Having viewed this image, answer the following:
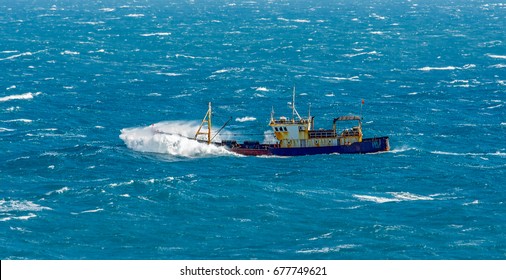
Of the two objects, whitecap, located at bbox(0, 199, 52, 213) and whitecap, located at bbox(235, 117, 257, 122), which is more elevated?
whitecap, located at bbox(235, 117, 257, 122)

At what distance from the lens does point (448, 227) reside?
11469 centimetres

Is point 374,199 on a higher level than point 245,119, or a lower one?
lower

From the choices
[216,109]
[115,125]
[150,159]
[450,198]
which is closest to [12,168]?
[150,159]

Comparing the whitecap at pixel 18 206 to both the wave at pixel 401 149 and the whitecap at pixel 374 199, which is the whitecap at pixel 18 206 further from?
the wave at pixel 401 149

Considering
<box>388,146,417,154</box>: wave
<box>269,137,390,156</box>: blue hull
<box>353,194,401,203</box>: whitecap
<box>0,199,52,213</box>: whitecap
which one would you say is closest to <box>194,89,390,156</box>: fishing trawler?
<box>269,137,390,156</box>: blue hull

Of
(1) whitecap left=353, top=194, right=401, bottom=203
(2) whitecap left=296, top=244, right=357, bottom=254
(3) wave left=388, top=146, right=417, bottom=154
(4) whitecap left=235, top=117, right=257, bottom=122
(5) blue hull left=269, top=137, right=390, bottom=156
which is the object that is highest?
(4) whitecap left=235, top=117, right=257, bottom=122

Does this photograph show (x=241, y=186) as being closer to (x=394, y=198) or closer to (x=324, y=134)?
(x=394, y=198)

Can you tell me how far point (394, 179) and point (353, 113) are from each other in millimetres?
46959

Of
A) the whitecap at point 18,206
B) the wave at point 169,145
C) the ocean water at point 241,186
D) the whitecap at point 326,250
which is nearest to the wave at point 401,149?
the ocean water at point 241,186

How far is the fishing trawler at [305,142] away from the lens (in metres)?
157

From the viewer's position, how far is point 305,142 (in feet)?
524

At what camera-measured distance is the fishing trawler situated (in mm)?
156875

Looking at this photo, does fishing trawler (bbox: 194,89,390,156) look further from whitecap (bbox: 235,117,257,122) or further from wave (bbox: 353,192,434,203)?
wave (bbox: 353,192,434,203)

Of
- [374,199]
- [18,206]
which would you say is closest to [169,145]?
[18,206]
